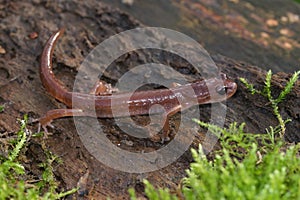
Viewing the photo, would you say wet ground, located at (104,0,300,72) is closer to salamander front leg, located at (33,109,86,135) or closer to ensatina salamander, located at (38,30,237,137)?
ensatina salamander, located at (38,30,237,137)

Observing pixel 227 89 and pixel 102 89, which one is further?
pixel 102 89

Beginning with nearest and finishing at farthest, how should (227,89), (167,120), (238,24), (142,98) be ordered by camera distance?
(167,120), (227,89), (142,98), (238,24)

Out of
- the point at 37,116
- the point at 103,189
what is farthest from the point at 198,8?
the point at 103,189

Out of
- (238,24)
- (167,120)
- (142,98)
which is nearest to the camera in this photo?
(167,120)

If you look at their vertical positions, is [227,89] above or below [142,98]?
above

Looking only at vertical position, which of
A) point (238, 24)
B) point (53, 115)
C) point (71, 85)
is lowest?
point (53, 115)

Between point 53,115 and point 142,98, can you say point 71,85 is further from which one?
point 142,98

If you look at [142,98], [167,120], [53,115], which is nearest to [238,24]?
[142,98]
